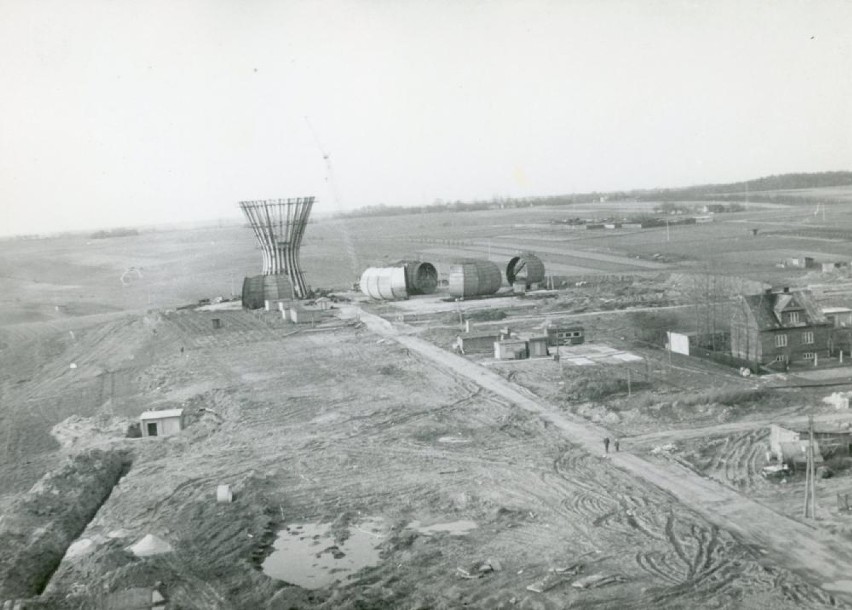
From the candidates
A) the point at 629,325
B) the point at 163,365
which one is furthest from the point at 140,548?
the point at 629,325

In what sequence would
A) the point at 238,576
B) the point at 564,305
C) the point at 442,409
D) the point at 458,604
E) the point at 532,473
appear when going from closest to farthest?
the point at 458,604
the point at 238,576
the point at 532,473
the point at 442,409
the point at 564,305

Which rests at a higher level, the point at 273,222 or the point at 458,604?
the point at 273,222

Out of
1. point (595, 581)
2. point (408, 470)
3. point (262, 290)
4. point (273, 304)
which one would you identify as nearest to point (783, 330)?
point (408, 470)

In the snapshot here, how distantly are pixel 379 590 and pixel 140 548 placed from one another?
19.5 feet

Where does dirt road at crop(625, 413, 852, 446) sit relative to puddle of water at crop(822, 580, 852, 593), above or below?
below

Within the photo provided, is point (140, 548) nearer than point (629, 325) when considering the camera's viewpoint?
Yes

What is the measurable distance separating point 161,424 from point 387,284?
112ft

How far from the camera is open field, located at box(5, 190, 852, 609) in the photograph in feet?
56.6

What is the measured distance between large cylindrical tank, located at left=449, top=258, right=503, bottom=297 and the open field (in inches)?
235

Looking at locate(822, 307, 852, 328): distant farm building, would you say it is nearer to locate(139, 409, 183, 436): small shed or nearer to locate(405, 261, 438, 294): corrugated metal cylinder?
locate(139, 409, 183, 436): small shed

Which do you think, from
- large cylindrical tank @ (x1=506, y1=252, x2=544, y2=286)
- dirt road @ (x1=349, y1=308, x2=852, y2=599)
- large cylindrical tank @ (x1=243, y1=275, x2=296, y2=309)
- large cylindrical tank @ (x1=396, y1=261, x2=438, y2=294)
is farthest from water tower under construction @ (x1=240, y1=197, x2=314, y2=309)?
dirt road @ (x1=349, y1=308, x2=852, y2=599)

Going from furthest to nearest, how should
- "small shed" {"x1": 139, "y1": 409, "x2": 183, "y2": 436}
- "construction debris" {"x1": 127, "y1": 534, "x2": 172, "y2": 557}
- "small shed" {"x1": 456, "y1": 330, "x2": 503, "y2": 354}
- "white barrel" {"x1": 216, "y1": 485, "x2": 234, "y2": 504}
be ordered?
"small shed" {"x1": 456, "y1": 330, "x2": 503, "y2": 354}, "small shed" {"x1": 139, "y1": 409, "x2": 183, "y2": 436}, "white barrel" {"x1": 216, "y1": 485, "x2": 234, "y2": 504}, "construction debris" {"x1": 127, "y1": 534, "x2": 172, "y2": 557}

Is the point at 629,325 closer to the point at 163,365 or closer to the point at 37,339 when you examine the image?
the point at 163,365

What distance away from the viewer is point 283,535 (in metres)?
20.5
